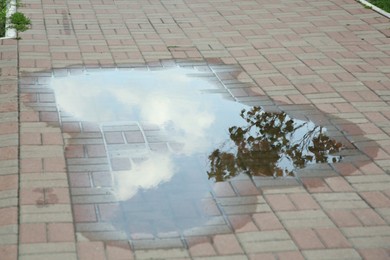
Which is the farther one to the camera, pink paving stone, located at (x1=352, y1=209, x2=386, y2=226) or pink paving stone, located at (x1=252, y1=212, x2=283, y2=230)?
pink paving stone, located at (x1=352, y1=209, x2=386, y2=226)

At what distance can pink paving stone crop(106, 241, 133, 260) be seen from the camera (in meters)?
4.12

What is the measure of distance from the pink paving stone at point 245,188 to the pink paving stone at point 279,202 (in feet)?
0.37

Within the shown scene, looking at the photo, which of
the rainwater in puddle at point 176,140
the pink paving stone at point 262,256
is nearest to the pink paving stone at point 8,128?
the rainwater in puddle at point 176,140

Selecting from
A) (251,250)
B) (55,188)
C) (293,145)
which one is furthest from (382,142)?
(55,188)

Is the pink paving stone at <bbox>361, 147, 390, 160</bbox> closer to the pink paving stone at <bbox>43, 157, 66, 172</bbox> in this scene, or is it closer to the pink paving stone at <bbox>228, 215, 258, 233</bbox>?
the pink paving stone at <bbox>228, 215, 258, 233</bbox>

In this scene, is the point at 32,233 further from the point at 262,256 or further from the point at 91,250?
the point at 262,256

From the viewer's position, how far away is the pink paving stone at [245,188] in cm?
498

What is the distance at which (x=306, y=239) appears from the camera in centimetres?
440

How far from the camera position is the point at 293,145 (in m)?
5.88

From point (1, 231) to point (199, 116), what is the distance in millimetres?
2502

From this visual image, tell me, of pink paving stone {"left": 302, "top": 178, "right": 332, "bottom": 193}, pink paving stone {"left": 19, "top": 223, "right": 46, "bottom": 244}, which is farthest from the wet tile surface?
pink paving stone {"left": 19, "top": 223, "right": 46, "bottom": 244}

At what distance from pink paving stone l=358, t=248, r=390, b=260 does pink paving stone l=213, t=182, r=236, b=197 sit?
1.06 meters

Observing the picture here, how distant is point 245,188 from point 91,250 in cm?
135

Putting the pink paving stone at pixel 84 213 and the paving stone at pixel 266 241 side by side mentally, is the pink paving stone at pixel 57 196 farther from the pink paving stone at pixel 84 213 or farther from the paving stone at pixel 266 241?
the paving stone at pixel 266 241
